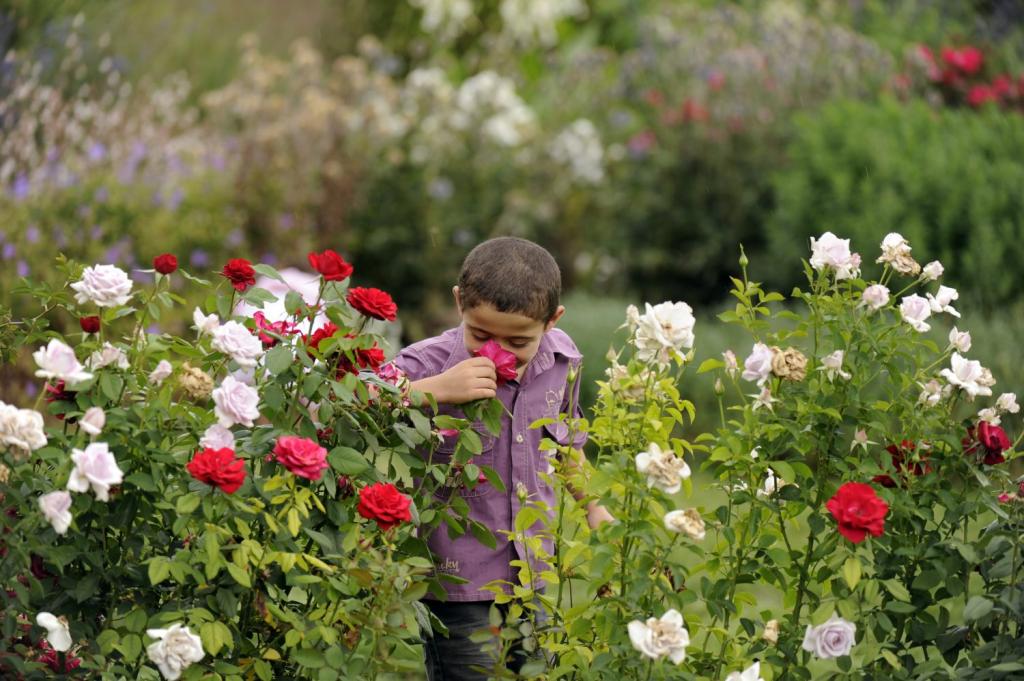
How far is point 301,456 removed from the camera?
81.3 inches

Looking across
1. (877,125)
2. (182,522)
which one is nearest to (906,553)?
(182,522)

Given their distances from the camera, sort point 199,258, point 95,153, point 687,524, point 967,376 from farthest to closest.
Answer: point 95,153 → point 199,258 → point 967,376 → point 687,524

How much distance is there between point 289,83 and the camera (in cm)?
815

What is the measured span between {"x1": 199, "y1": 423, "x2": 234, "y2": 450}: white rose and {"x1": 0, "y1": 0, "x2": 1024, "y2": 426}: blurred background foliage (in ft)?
10.8

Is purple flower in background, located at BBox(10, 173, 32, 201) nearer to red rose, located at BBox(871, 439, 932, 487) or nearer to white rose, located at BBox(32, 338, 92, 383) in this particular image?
white rose, located at BBox(32, 338, 92, 383)

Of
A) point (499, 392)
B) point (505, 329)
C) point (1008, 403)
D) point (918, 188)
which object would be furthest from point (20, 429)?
point (918, 188)

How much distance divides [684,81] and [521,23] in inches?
114

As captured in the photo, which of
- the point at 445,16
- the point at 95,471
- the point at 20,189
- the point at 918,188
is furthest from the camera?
the point at 445,16

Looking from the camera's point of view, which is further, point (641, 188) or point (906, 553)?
point (641, 188)

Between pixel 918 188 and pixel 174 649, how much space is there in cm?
528

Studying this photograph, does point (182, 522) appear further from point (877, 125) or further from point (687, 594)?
point (877, 125)

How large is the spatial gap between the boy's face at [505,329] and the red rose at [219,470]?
618 millimetres

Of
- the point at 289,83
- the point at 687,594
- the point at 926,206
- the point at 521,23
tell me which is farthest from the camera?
the point at 521,23

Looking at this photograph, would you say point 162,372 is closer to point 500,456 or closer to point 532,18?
point 500,456
